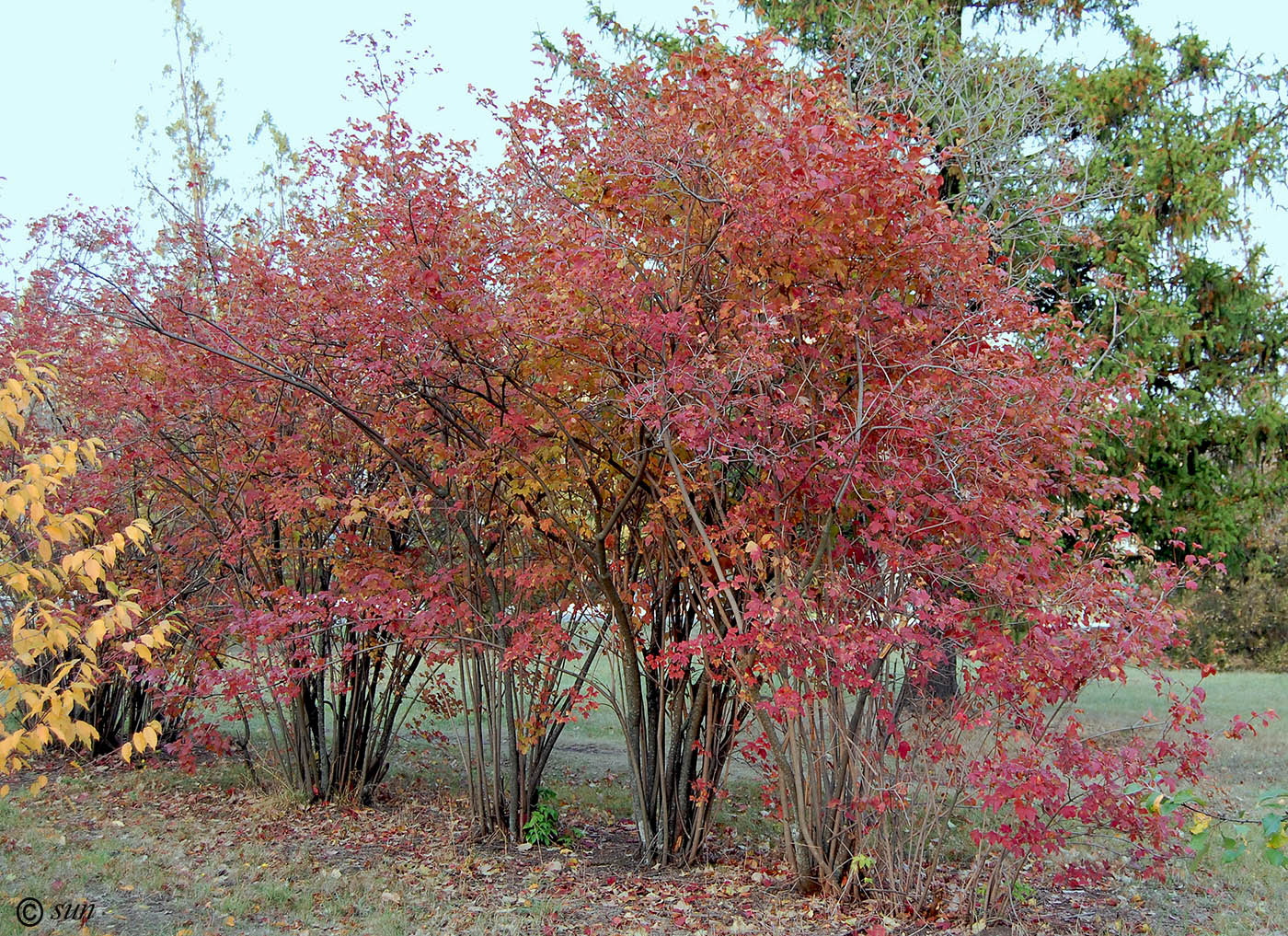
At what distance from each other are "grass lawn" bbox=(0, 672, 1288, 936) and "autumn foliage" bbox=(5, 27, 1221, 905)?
1.32ft

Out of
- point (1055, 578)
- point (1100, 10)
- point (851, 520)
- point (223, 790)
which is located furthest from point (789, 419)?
point (1100, 10)

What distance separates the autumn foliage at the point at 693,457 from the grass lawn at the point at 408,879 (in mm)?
403

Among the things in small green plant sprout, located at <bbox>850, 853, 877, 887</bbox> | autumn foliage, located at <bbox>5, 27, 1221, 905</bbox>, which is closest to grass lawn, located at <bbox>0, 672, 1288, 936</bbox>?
small green plant sprout, located at <bbox>850, 853, 877, 887</bbox>

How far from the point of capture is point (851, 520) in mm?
4789

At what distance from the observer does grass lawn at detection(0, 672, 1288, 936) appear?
450 centimetres

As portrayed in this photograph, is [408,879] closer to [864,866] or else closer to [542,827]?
[542,827]

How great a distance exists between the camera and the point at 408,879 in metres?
5.12
